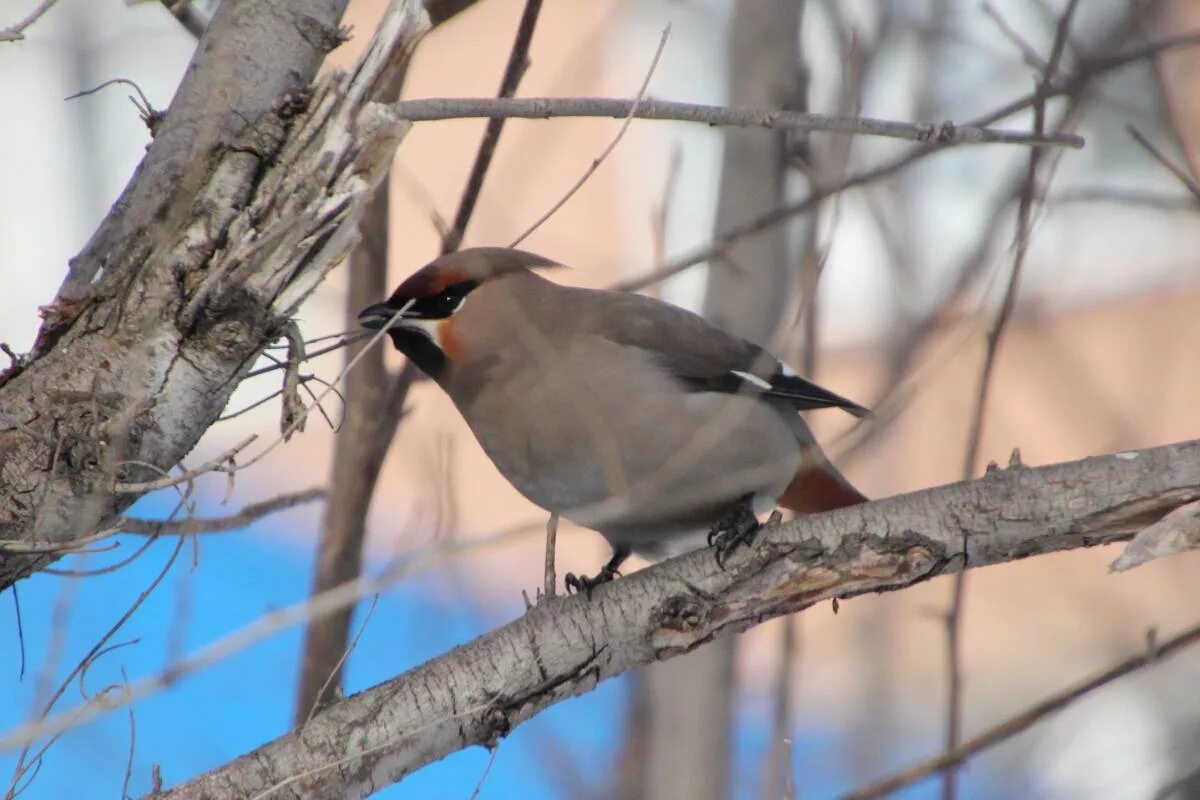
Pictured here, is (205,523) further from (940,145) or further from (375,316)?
(940,145)

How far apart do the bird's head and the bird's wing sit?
249mm

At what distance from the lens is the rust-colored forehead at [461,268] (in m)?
3.30

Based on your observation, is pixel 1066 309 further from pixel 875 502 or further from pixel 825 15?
pixel 875 502

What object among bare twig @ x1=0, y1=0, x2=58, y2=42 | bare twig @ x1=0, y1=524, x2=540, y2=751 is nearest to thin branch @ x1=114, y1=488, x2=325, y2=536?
bare twig @ x1=0, y1=524, x2=540, y2=751

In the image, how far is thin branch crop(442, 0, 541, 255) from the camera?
262 centimetres

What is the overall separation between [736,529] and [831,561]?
77 cm

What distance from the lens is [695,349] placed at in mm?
3402

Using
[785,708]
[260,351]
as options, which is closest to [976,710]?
[785,708]

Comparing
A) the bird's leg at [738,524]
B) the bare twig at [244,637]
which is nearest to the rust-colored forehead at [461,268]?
the bird's leg at [738,524]

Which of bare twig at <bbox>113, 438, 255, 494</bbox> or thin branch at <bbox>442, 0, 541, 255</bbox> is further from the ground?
thin branch at <bbox>442, 0, 541, 255</bbox>

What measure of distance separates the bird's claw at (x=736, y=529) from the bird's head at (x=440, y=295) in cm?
72

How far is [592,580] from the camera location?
3.27m

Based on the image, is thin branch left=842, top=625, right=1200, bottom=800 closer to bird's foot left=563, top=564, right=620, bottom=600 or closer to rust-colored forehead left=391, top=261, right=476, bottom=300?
bird's foot left=563, top=564, right=620, bottom=600

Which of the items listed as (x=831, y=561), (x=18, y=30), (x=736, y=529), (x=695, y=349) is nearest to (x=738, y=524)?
(x=736, y=529)
